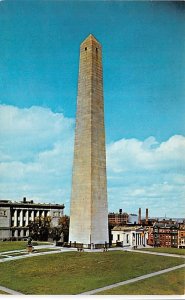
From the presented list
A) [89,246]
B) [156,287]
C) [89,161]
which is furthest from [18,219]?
[156,287]

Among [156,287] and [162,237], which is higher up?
[162,237]

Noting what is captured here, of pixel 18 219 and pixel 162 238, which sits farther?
pixel 18 219

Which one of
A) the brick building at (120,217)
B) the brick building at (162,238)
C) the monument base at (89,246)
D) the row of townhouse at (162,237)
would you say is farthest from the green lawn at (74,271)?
the brick building at (162,238)

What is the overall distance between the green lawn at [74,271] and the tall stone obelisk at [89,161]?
8.36 feet

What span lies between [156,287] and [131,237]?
20.0 feet

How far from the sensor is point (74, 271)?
1130 centimetres

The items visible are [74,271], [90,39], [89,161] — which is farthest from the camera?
[89,161]

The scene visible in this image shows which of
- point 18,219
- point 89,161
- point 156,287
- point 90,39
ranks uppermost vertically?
point 90,39

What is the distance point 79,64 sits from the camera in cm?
1564

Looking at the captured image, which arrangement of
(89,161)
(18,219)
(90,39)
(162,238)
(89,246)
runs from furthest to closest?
(18,219)
(162,238)
(89,161)
(89,246)
(90,39)

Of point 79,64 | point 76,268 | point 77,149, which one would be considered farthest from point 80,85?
point 76,268

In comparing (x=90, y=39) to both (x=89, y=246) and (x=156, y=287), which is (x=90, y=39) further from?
(x=156, y=287)

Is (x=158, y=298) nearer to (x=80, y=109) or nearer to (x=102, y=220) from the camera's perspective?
(x=102, y=220)

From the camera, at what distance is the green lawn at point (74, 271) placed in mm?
10438
